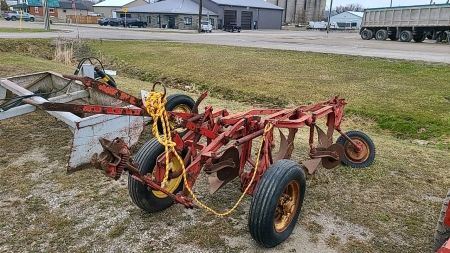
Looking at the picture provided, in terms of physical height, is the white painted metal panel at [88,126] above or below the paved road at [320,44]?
below

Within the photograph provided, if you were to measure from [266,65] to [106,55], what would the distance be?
25.1 ft

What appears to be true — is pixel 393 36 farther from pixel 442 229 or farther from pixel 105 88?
pixel 105 88

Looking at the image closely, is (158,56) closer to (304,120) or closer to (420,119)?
(420,119)

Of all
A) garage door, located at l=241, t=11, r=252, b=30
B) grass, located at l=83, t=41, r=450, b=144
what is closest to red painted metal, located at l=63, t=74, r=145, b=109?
grass, located at l=83, t=41, r=450, b=144

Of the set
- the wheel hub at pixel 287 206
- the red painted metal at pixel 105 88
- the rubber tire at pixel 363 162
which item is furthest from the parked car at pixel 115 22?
the wheel hub at pixel 287 206

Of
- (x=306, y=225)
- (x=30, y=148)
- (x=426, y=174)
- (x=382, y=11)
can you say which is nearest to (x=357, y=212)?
(x=306, y=225)

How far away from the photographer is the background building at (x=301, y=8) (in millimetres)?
90506

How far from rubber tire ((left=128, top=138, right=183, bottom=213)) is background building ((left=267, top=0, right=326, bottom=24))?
89.8 metres

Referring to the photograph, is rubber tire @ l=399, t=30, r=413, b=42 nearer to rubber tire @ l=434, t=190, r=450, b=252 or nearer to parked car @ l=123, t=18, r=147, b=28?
rubber tire @ l=434, t=190, r=450, b=252

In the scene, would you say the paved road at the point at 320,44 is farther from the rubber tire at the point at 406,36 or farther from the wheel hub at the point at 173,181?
the wheel hub at the point at 173,181

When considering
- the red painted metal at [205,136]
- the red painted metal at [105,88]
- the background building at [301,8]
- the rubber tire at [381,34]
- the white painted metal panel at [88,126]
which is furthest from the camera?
the background building at [301,8]

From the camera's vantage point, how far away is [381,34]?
34.8 m

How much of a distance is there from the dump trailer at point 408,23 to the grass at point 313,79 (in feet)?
48.3

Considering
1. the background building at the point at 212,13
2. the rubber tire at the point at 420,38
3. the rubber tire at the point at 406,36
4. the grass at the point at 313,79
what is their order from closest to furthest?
the grass at the point at 313,79 → the rubber tire at the point at 406,36 → the rubber tire at the point at 420,38 → the background building at the point at 212,13
